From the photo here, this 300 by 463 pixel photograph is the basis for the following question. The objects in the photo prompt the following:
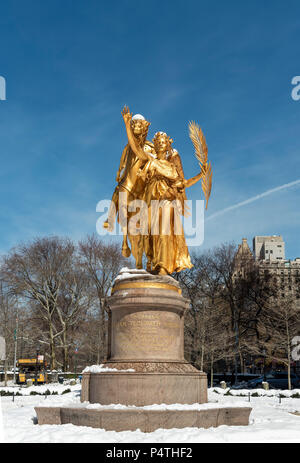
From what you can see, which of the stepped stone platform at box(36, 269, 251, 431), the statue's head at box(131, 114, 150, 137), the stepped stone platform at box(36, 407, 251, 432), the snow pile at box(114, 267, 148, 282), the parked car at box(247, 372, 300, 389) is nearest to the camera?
the stepped stone platform at box(36, 407, 251, 432)

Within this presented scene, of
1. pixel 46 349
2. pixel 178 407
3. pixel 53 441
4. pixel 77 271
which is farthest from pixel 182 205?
pixel 46 349

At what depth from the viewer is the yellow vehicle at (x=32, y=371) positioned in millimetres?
34350

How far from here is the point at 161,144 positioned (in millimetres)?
12805

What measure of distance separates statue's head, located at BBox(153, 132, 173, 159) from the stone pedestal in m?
3.45

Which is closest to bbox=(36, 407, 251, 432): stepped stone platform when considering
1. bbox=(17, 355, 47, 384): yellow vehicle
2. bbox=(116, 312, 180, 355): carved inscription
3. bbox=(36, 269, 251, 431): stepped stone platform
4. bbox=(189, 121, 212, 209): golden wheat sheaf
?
bbox=(36, 269, 251, 431): stepped stone platform

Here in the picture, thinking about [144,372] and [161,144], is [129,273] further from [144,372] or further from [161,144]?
[161,144]

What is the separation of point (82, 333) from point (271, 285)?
1710 centimetres

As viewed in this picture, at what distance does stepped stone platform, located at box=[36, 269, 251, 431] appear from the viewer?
28.1 feet

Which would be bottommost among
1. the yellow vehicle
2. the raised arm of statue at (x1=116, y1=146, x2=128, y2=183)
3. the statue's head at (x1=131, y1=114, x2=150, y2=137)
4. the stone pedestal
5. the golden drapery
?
the yellow vehicle

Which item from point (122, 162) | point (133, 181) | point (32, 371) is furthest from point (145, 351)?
point (32, 371)

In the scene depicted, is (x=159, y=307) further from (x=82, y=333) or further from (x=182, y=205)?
(x=82, y=333)

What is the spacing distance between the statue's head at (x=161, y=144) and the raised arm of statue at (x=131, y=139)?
0.61 m

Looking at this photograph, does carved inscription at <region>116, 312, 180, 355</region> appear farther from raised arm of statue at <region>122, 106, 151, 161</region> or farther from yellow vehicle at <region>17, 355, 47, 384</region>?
yellow vehicle at <region>17, 355, 47, 384</region>

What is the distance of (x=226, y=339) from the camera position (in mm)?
36938
